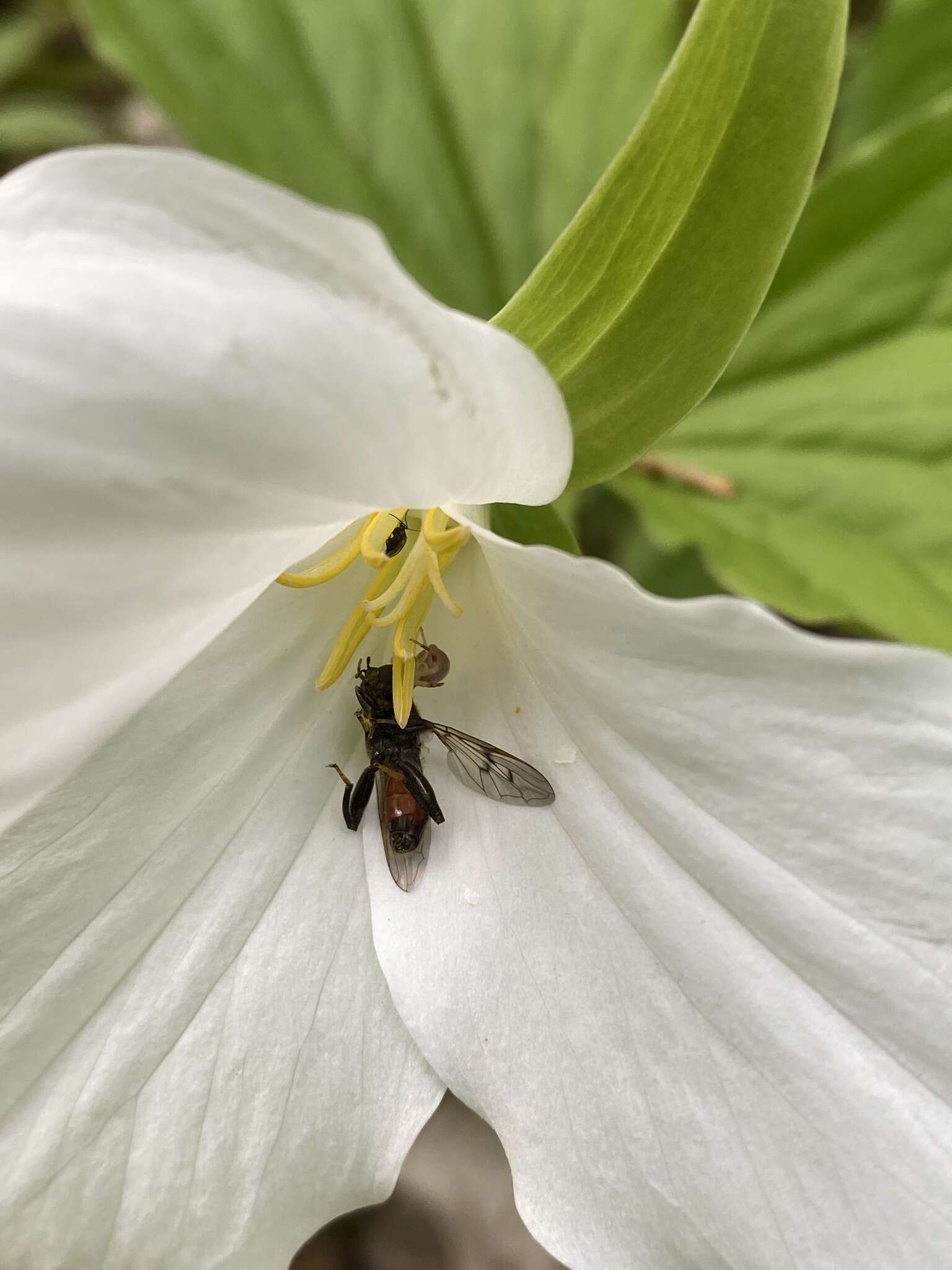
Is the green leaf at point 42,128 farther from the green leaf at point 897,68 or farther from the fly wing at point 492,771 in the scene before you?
the fly wing at point 492,771

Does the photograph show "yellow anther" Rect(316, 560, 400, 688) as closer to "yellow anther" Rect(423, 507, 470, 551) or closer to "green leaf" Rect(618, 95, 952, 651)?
"yellow anther" Rect(423, 507, 470, 551)

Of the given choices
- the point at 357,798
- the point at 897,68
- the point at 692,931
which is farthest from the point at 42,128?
the point at 692,931

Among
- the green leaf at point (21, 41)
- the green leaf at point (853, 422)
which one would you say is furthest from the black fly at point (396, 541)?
the green leaf at point (21, 41)

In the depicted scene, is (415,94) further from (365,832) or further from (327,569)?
(365,832)

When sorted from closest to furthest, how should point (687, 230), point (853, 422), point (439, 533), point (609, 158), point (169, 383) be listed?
point (169, 383) < point (687, 230) < point (439, 533) < point (853, 422) < point (609, 158)

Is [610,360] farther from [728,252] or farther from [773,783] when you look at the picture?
[773,783]

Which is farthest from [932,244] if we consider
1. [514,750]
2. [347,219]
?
[347,219]
